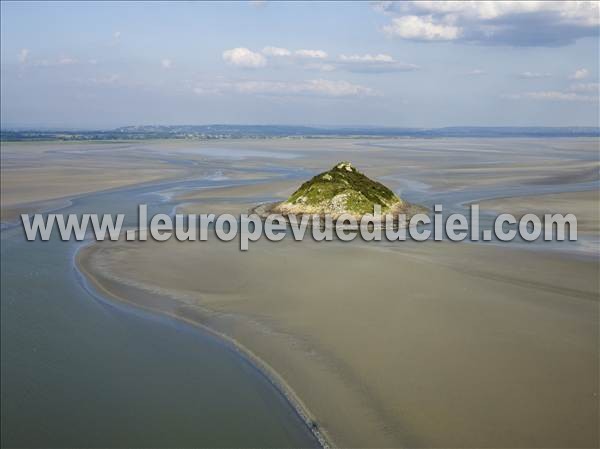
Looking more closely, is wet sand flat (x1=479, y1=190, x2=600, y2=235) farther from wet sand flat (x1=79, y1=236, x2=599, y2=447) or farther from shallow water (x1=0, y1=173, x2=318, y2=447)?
shallow water (x1=0, y1=173, x2=318, y2=447)

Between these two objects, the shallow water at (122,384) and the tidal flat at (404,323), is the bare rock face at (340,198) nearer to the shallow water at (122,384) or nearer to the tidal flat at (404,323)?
the tidal flat at (404,323)

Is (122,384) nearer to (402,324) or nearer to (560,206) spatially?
(402,324)

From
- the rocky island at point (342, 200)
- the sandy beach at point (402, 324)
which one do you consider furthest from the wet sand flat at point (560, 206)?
the sandy beach at point (402, 324)

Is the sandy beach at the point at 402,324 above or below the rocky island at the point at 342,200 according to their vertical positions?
below

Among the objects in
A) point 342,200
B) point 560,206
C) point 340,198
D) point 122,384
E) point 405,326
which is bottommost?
point 122,384

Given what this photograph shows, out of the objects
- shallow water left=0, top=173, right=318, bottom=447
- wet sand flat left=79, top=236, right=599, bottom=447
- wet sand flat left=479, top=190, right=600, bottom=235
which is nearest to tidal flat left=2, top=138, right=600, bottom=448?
wet sand flat left=79, top=236, right=599, bottom=447

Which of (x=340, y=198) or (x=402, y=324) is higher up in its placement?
(x=340, y=198)

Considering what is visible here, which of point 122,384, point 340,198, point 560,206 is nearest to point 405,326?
point 122,384
